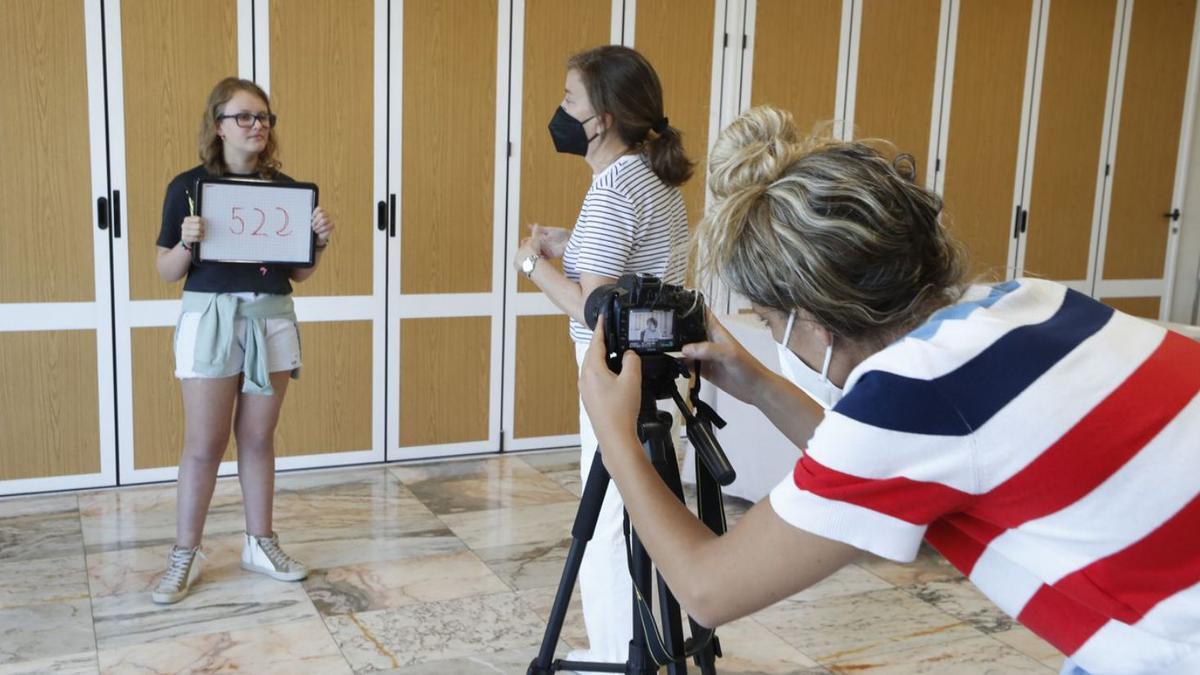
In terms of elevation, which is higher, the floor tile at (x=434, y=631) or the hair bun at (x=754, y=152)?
the hair bun at (x=754, y=152)

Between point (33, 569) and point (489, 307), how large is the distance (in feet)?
6.59

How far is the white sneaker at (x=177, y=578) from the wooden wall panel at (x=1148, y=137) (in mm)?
5076

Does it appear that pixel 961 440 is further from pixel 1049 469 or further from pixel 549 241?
pixel 549 241

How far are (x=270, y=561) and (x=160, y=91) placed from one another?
71.2 inches

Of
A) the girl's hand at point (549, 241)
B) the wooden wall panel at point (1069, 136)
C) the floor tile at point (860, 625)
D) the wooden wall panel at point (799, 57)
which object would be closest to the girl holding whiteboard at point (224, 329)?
the girl's hand at point (549, 241)

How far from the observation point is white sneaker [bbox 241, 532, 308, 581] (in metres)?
3.12

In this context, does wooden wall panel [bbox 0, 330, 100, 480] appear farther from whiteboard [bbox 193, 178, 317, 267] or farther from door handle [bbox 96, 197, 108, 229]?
whiteboard [bbox 193, 178, 317, 267]

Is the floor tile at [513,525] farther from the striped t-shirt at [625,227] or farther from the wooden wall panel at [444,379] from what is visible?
the striped t-shirt at [625,227]

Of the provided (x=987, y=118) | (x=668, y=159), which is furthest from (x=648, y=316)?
(x=987, y=118)

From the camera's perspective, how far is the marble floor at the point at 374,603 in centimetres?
268

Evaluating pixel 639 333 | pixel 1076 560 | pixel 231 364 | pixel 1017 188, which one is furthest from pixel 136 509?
pixel 1017 188

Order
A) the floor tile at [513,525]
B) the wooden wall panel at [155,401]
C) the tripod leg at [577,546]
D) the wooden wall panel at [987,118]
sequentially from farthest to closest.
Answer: the wooden wall panel at [987,118], the wooden wall panel at [155,401], the floor tile at [513,525], the tripod leg at [577,546]

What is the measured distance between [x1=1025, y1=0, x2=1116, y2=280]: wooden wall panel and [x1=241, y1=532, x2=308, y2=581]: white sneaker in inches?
165

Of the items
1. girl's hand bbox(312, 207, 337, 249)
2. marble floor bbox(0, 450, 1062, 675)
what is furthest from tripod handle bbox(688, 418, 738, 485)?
girl's hand bbox(312, 207, 337, 249)
